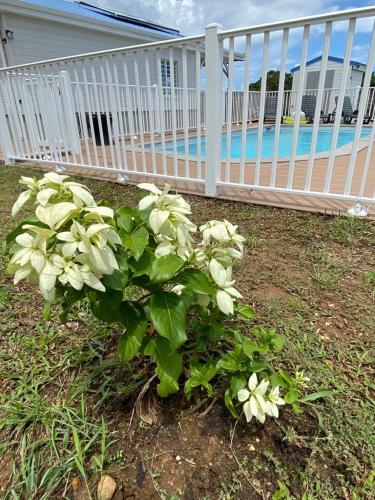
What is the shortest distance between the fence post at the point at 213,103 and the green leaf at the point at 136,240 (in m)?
2.40

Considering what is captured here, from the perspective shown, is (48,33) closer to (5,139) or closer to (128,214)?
(5,139)

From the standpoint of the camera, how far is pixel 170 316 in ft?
2.78

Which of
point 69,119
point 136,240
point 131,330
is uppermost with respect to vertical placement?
point 69,119

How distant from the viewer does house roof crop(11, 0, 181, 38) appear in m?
9.40

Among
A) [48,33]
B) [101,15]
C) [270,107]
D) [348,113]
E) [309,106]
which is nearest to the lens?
[48,33]

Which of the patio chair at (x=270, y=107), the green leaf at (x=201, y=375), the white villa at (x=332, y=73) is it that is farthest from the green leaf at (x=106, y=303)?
the white villa at (x=332, y=73)

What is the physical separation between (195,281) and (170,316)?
119 millimetres

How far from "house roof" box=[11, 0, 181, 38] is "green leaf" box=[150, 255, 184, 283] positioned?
34.1ft

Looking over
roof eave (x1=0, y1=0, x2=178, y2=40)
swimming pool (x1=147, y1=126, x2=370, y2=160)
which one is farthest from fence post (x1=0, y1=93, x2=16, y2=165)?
roof eave (x1=0, y1=0, x2=178, y2=40)

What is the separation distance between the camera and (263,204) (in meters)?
3.07

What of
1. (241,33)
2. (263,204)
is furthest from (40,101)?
(263,204)

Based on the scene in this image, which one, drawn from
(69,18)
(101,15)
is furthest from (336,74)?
(69,18)

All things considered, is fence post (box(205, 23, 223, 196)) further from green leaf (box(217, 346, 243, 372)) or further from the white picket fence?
green leaf (box(217, 346, 243, 372))

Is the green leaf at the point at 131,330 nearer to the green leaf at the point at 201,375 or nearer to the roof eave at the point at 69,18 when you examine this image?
the green leaf at the point at 201,375
